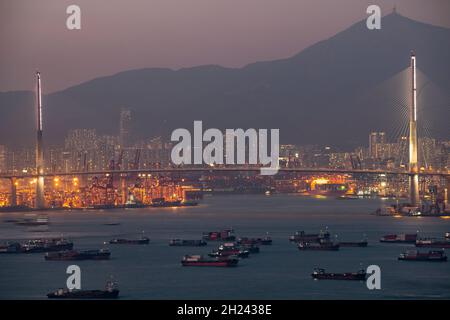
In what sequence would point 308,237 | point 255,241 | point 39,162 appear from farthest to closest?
point 39,162 → point 308,237 → point 255,241

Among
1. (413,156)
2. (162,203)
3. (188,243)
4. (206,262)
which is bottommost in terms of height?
(206,262)

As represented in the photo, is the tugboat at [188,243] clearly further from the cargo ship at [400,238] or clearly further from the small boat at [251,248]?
the cargo ship at [400,238]

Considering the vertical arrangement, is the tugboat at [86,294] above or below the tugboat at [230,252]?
below

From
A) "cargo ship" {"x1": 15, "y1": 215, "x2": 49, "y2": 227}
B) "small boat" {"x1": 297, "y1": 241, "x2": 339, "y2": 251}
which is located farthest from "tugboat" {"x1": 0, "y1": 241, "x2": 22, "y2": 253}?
"cargo ship" {"x1": 15, "y1": 215, "x2": 49, "y2": 227}

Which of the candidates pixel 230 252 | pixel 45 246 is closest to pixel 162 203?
pixel 45 246

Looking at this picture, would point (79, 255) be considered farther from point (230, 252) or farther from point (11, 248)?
point (230, 252)

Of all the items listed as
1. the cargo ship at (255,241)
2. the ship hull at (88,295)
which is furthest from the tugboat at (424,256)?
the ship hull at (88,295)
